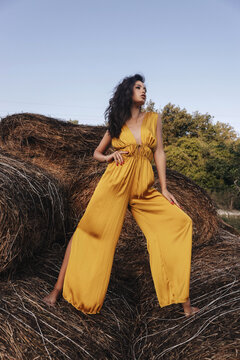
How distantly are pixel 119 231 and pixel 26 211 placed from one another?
786 millimetres

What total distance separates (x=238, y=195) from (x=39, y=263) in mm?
11019

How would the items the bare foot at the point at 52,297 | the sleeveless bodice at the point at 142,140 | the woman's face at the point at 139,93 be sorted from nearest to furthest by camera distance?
the bare foot at the point at 52,297 < the sleeveless bodice at the point at 142,140 < the woman's face at the point at 139,93

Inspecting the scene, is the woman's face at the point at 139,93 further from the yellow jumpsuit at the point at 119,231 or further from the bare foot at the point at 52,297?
the bare foot at the point at 52,297

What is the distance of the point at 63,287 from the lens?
7.97 ft

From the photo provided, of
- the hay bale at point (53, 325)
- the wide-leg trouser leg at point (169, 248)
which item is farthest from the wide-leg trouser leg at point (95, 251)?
the wide-leg trouser leg at point (169, 248)

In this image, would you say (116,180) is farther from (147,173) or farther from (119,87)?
(119,87)

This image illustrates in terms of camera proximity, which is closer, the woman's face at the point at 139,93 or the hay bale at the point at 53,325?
the hay bale at the point at 53,325

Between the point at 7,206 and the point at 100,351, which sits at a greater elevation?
the point at 7,206

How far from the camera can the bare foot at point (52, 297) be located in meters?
2.42

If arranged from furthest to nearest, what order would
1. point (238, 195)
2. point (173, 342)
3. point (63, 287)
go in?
point (238, 195)
point (63, 287)
point (173, 342)

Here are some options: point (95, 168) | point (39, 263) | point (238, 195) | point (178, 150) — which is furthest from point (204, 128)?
point (39, 263)

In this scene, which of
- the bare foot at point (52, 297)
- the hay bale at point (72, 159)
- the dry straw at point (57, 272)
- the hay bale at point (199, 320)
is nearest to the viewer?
the hay bale at point (199, 320)

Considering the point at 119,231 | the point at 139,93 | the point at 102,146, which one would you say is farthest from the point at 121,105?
the point at 119,231

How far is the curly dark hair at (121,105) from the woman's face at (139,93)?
3 cm
